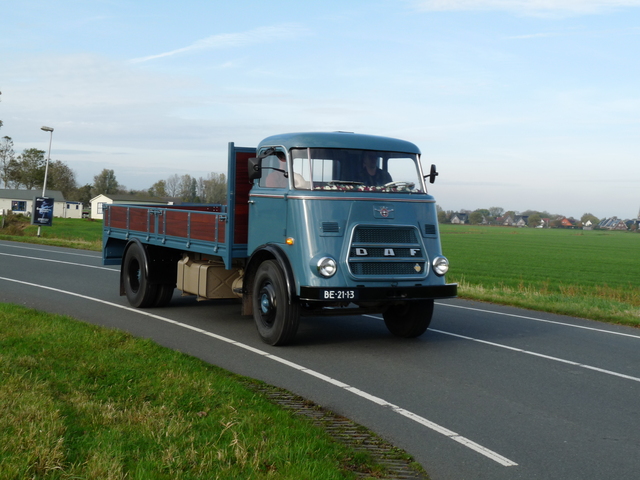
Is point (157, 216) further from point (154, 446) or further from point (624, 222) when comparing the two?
point (624, 222)

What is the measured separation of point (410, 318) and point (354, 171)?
226 cm

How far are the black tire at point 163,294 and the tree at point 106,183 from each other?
131621 mm

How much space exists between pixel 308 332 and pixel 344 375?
2.85m

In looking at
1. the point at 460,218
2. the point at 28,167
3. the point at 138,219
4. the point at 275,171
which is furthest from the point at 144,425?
the point at 460,218

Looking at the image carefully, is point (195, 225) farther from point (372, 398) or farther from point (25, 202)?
point (25, 202)

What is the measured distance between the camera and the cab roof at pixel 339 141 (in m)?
9.32

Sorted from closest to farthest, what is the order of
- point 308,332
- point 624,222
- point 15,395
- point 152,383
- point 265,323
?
point 15,395, point 152,383, point 265,323, point 308,332, point 624,222

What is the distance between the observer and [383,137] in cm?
979

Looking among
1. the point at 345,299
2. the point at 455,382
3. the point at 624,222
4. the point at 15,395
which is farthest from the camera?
the point at 624,222

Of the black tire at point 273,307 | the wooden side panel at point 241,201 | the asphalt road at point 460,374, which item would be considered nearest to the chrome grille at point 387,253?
the black tire at point 273,307

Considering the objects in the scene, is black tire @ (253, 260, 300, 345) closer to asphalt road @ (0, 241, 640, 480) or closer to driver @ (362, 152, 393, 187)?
asphalt road @ (0, 241, 640, 480)

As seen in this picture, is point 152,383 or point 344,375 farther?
point 344,375

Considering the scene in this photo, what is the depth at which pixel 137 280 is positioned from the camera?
12.9 metres

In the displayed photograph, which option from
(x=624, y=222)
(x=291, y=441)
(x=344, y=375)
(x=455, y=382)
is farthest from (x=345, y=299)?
(x=624, y=222)
